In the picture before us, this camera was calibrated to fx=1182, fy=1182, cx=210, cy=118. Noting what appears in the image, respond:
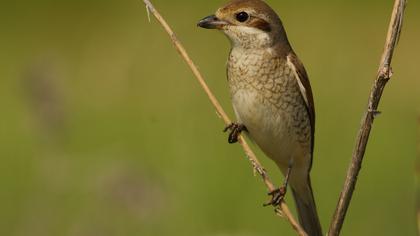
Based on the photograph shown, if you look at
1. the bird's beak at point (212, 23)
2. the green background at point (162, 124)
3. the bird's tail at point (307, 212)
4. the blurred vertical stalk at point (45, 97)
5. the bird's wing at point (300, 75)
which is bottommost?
the green background at point (162, 124)

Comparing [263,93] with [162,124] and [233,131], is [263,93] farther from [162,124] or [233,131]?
[162,124]

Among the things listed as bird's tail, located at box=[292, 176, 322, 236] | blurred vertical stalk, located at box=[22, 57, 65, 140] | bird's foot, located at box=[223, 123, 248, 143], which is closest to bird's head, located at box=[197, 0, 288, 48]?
bird's foot, located at box=[223, 123, 248, 143]

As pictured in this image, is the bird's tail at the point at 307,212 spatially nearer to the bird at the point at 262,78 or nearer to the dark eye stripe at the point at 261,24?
the bird at the point at 262,78

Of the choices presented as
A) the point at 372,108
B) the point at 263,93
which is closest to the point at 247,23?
the point at 263,93

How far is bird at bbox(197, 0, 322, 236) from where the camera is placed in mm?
4922

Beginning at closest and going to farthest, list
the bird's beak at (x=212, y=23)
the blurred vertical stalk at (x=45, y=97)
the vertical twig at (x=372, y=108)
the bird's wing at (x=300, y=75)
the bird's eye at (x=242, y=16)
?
1. the vertical twig at (x=372, y=108)
2. the blurred vertical stalk at (x=45, y=97)
3. the bird's beak at (x=212, y=23)
4. the bird's eye at (x=242, y=16)
5. the bird's wing at (x=300, y=75)

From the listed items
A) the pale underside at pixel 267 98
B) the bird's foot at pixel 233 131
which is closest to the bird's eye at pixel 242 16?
the pale underside at pixel 267 98

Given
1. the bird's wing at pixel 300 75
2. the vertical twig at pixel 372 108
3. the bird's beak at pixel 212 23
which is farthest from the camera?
the bird's wing at pixel 300 75

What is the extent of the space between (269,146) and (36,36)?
8.00 meters

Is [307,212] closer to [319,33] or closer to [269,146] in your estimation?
[269,146]

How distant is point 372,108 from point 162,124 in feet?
20.6

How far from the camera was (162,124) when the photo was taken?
9688mm

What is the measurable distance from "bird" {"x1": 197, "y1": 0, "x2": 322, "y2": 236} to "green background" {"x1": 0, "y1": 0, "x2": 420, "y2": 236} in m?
0.48

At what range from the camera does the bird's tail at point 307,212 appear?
16.9ft
